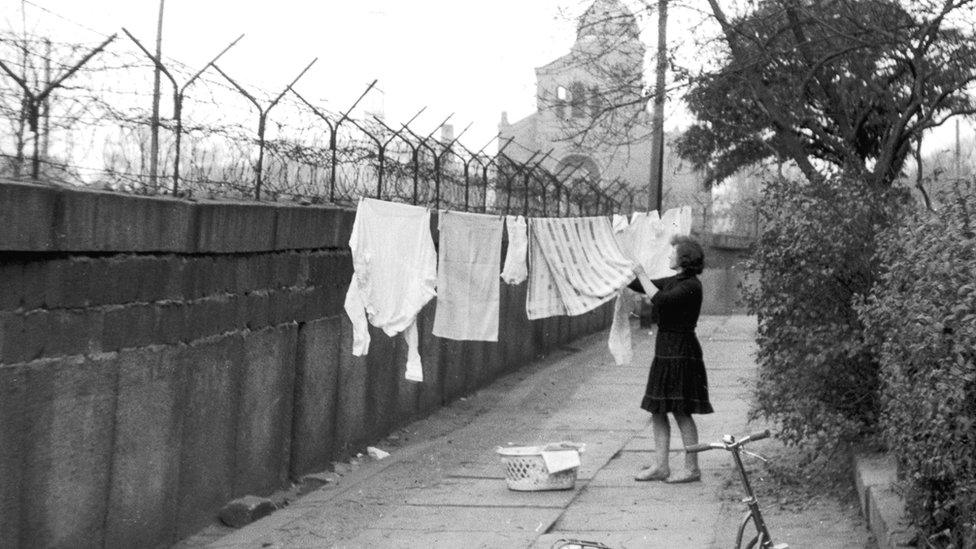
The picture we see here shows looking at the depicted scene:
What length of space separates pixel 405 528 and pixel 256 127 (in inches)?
118

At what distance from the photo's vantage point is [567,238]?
11461 mm

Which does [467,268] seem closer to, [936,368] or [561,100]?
[561,100]

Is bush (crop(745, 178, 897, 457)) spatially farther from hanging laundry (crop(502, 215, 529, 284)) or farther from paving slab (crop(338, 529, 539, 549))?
hanging laundry (crop(502, 215, 529, 284))

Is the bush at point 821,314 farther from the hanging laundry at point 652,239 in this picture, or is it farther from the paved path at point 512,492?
the hanging laundry at point 652,239

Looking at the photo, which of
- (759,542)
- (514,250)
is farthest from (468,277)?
(759,542)

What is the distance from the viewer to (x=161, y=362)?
6.71 m

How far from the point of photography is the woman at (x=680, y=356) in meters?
8.08

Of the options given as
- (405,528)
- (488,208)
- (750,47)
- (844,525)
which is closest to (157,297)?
(405,528)

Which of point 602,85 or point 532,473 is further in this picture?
point 602,85

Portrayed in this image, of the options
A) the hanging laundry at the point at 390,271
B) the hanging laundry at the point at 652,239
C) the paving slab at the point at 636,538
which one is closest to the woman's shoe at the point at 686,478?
the paving slab at the point at 636,538

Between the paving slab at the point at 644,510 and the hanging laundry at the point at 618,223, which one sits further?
the hanging laundry at the point at 618,223

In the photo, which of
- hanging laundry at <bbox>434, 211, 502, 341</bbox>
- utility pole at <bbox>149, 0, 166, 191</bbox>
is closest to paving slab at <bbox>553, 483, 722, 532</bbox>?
hanging laundry at <bbox>434, 211, 502, 341</bbox>

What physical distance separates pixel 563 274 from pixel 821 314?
155 inches

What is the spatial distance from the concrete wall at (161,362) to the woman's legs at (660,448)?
250cm
